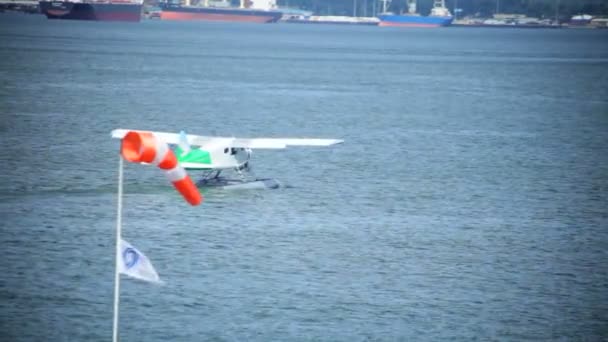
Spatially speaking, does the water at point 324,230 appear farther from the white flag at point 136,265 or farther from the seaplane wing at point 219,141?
the white flag at point 136,265

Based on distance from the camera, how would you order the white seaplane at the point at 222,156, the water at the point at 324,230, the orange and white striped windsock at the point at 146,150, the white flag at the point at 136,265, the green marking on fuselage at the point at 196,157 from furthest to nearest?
the white seaplane at the point at 222,156 → the green marking on fuselage at the point at 196,157 → the water at the point at 324,230 → the white flag at the point at 136,265 → the orange and white striped windsock at the point at 146,150

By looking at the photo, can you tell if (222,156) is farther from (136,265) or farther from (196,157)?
(136,265)

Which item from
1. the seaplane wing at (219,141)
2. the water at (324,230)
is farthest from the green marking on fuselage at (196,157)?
the water at (324,230)

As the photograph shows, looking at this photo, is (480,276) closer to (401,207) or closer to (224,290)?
(224,290)

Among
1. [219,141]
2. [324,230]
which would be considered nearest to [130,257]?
[324,230]

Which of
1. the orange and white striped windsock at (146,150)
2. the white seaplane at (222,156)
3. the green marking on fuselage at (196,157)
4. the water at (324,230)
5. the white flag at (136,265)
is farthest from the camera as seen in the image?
the white seaplane at (222,156)

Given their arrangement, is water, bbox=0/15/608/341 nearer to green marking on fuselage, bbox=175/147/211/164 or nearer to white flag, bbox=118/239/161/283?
green marking on fuselage, bbox=175/147/211/164

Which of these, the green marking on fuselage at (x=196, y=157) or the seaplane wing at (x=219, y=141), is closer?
the green marking on fuselage at (x=196, y=157)
